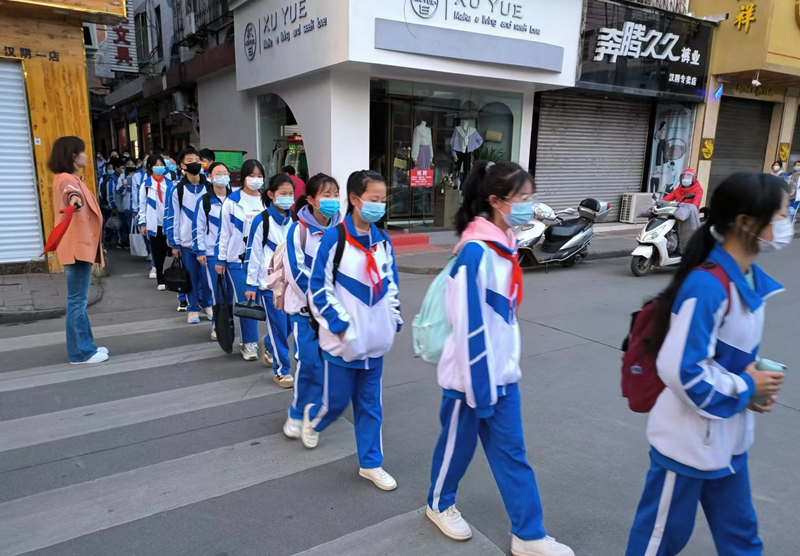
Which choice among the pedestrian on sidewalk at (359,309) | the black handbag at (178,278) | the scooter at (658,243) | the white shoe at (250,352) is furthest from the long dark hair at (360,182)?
the scooter at (658,243)

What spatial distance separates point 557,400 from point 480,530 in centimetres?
175

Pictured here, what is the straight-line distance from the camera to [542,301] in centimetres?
736

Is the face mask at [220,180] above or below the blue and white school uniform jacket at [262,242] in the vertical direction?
above

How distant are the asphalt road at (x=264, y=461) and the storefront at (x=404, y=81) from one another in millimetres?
5790

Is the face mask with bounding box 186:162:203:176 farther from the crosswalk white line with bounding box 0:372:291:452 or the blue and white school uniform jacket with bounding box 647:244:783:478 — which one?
the blue and white school uniform jacket with bounding box 647:244:783:478

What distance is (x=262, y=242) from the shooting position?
14.0ft

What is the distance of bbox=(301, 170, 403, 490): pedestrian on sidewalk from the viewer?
9.66ft

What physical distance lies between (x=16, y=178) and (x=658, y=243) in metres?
9.79

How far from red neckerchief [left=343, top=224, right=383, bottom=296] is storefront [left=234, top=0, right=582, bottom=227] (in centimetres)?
676

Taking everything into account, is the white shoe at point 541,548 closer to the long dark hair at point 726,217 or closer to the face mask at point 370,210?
the long dark hair at point 726,217

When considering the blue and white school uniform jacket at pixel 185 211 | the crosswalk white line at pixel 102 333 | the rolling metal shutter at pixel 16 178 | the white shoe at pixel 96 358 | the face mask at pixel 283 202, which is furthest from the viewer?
the rolling metal shutter at pixel 16 178

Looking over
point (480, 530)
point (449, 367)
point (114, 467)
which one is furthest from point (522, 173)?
point (114, 467)

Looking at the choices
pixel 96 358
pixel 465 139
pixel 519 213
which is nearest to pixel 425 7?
pixel 465 139

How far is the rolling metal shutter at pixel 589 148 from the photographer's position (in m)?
13.3
